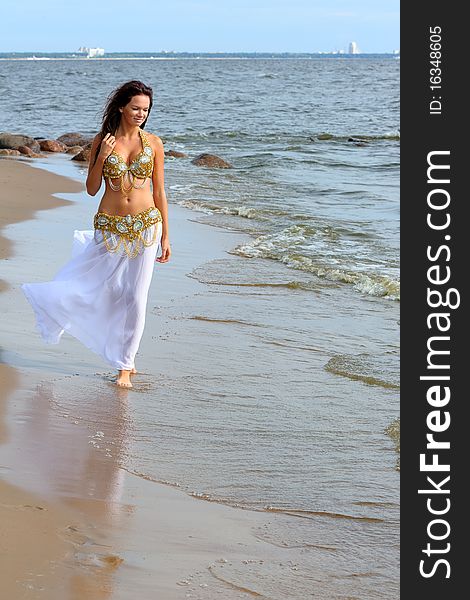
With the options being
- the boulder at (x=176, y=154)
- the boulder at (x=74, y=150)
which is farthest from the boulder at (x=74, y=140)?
the boulder at (x=176, y=154)

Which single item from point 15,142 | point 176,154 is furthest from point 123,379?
point 176,154

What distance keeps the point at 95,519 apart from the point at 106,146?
2.66 meters

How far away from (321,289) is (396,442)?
408 cm

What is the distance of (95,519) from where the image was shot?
4.29 meters

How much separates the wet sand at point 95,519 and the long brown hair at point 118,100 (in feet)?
5.01

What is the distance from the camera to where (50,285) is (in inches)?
254

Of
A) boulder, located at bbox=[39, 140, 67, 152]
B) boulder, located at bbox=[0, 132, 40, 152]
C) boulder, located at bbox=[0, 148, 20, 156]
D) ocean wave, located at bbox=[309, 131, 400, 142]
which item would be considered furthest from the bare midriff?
ocean wave, located at bbox=[309, 131, 400, 142]

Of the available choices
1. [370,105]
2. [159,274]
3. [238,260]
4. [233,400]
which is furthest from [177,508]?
[370,105]

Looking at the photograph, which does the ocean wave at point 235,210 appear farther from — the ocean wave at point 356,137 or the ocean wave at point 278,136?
the ocean wave at point 356,137

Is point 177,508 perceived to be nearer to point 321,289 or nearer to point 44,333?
point 44,333

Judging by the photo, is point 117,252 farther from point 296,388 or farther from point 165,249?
point 296,388

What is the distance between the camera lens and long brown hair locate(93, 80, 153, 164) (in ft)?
20.1

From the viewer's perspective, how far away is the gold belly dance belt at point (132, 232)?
6316 mm

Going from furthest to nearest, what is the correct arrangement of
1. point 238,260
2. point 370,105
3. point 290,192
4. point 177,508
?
point 370,105 < point 290,192 < point 238,260 < point 177,508
